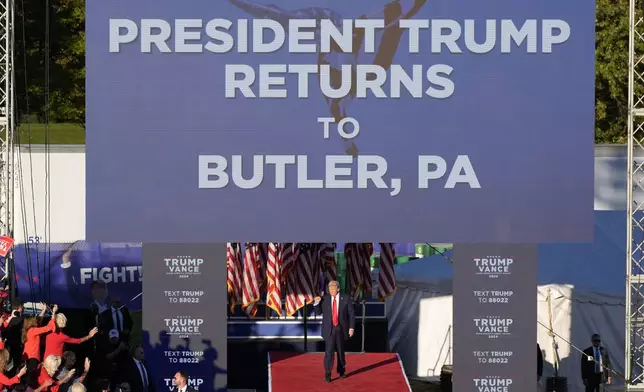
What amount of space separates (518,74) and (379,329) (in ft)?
20.4

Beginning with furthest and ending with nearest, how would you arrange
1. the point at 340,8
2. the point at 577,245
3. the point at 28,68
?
1. the point at 28,68
2. the point at 577,245
3. the point at 340,8

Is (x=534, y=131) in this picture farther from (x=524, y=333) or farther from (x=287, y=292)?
(x=287, y=292)

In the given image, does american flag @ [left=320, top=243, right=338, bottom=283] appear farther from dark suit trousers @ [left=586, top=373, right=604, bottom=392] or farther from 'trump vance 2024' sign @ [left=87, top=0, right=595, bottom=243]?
dark suit trousers @ [left=586, top=373, right=604, bottom=392]

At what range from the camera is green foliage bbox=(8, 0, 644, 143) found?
40.4m

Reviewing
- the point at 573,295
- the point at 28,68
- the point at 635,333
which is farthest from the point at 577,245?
the point at 28,68

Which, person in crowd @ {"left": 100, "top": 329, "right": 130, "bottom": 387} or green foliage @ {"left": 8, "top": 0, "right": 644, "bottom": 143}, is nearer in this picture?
person in crowd @ {"left": 100, "top": 329, "right": 130, "bottom": 387}

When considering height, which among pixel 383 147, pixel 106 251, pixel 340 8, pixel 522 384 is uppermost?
pixel 340 8

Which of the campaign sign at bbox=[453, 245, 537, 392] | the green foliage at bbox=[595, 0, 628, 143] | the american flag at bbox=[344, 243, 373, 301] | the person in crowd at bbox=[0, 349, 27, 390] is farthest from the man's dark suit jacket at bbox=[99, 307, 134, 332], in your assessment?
the green foliage at bbox=[595, 0, 628, 143]

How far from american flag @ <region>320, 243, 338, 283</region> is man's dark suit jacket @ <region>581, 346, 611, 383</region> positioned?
4009mm

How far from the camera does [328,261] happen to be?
21.2 metres

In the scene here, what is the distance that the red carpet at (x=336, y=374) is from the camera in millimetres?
18781

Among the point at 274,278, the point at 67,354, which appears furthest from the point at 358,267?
the point at 67,354

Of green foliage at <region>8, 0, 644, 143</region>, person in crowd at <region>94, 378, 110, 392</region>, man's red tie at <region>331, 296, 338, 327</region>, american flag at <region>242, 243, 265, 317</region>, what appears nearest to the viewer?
person in crowd at <region>94, 378, 110, 392</region>

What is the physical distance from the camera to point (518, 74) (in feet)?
59.2
